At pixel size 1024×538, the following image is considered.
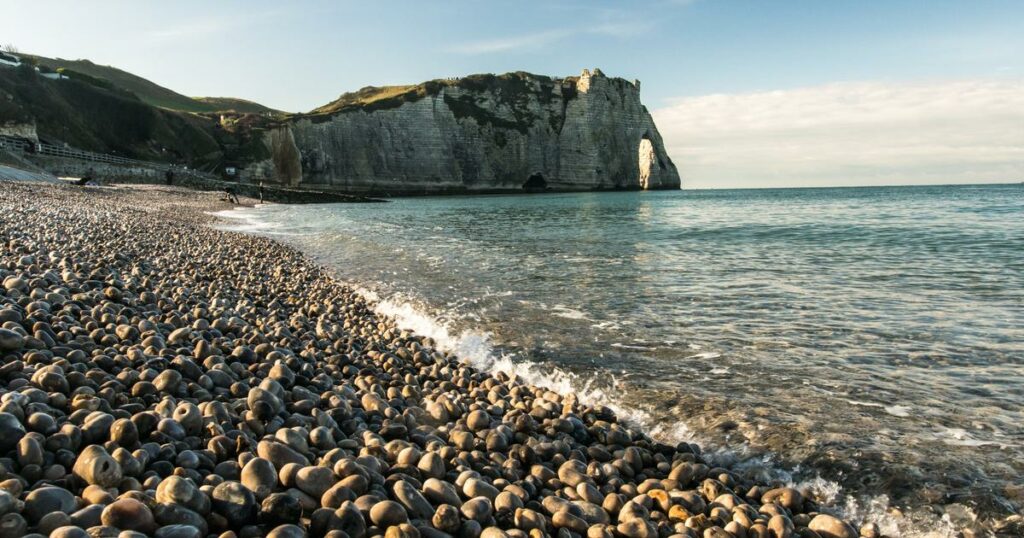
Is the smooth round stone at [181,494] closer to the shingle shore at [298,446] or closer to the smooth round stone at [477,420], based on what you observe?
the shingle shore at [298,446]

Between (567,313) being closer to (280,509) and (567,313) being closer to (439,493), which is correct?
(439,493)

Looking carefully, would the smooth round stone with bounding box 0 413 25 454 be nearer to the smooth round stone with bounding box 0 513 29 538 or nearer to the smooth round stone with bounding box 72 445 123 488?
the smooth round stone with bounding box 72 445 123 488

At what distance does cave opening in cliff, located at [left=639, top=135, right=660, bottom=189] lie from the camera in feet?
414

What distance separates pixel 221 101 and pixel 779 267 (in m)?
→ 182

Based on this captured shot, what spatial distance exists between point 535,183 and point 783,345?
368 ft

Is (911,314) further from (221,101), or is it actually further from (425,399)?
(221,101)

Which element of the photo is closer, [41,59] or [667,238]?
[667,238]

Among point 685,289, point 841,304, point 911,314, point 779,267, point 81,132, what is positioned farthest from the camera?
point 81,132

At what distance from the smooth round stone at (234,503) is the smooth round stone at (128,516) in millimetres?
333

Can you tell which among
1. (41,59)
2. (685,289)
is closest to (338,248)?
(685,289)

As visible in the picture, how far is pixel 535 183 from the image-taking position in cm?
11875

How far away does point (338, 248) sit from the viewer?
21.9 metres

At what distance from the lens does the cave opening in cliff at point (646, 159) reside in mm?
126312

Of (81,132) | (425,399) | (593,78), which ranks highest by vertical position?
(593,78)
